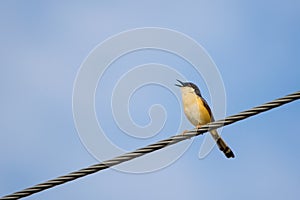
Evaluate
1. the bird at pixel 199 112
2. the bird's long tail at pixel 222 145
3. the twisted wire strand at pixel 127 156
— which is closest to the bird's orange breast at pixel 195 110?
the bird at pixel 199 112

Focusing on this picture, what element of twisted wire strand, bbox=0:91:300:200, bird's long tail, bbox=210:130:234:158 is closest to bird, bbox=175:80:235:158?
bird's long tail, bbox=210:130:234:158

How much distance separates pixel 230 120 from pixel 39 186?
215cm

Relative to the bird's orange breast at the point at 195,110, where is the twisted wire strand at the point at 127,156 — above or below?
below

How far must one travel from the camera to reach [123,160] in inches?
257

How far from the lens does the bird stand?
→ 11.0 m

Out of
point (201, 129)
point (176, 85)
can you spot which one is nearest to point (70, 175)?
point (201, 129)

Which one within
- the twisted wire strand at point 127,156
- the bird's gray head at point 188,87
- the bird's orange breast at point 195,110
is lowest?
the twisted wire strand at point 127,156

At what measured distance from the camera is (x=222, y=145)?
36.2ft

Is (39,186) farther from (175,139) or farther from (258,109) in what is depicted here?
(258,109)

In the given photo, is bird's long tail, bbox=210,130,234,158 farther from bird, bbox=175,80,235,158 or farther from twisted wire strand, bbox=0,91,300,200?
twisted wire strand, bbox=0,91,300,200

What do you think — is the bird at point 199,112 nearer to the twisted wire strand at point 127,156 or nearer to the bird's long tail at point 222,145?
the bird's long tail at point 222,145

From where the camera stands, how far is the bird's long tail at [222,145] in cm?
1094

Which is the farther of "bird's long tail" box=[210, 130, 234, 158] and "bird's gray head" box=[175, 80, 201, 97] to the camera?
"bird's gray head" box=[175, 80, 201, 97]

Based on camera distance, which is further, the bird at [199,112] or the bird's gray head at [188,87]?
the bird's gray head at [188,87]
